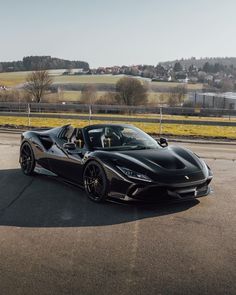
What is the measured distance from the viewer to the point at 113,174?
6629 millimetres

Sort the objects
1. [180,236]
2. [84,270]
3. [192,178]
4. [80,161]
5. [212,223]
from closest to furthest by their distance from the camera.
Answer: [84,270] → [180,236] → [212,223] → [192,178] → [80,161]

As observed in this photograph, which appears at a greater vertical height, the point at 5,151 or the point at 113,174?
the point at 113,174

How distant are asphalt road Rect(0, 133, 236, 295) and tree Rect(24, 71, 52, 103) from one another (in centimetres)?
5502

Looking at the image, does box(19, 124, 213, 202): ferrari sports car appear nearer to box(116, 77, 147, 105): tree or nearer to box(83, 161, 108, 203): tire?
box(83, 161, 108, 203): tire

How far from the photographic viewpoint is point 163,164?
6727mm

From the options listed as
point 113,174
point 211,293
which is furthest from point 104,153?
point 211,293

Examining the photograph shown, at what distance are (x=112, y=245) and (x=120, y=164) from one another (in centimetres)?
176

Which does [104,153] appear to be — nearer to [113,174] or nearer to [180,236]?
[113,174]

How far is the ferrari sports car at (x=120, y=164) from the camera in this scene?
21.0 feet

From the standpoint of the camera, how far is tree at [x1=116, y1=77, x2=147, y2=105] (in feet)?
192

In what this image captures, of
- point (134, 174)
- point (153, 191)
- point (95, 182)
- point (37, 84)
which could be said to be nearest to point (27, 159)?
point (95, 182)

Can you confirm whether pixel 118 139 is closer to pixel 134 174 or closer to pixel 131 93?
pixel 134 174

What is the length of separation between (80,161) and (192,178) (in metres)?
1.99

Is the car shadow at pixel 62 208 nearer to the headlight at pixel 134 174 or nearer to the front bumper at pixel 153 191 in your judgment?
the front bumper at pixel 153 191
